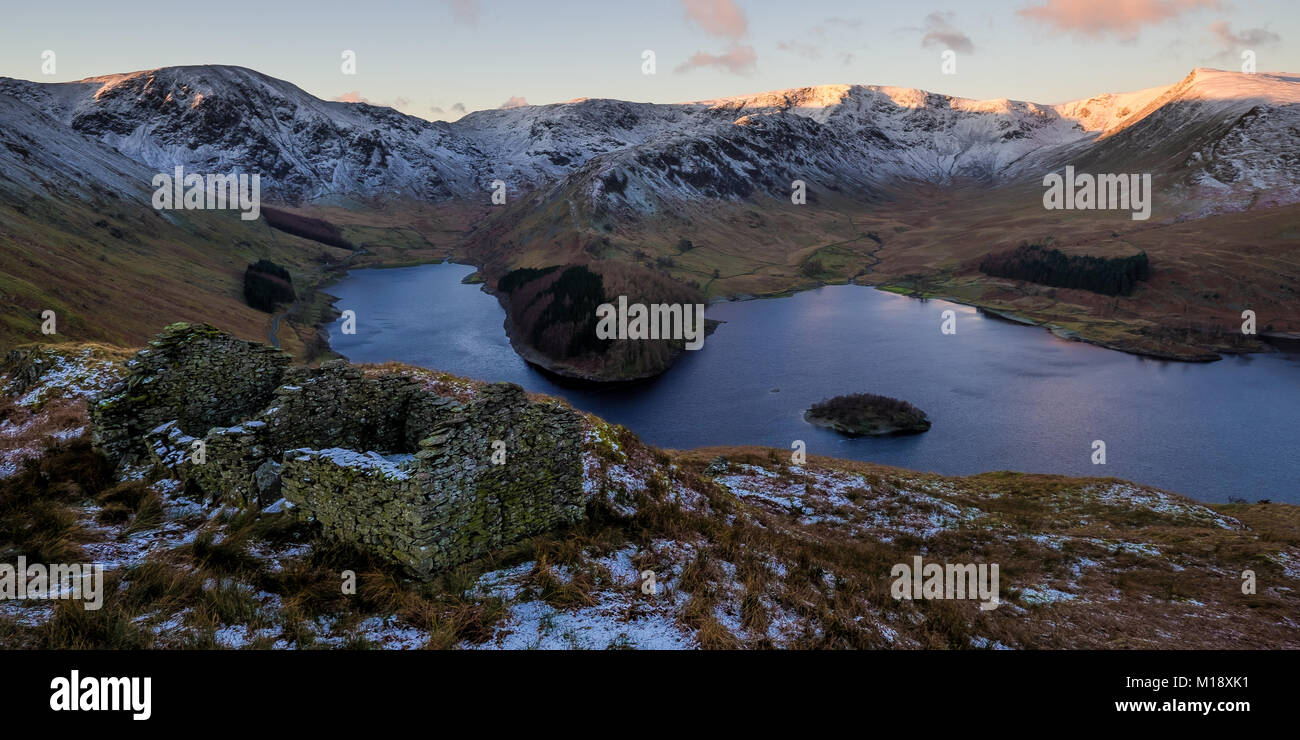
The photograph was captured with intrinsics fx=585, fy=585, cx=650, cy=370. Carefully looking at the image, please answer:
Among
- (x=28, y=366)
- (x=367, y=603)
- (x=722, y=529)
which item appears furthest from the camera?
(x=28, y=366)

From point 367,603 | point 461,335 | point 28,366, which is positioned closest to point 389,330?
point 461,335

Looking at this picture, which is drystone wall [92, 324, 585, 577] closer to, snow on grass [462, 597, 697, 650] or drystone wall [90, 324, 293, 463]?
drystone wall [90, 324, 293, 463]

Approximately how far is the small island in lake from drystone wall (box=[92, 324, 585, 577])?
77586mm

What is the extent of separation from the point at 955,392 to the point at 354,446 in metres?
105

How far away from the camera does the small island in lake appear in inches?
3386

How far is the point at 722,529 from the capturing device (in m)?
18.6

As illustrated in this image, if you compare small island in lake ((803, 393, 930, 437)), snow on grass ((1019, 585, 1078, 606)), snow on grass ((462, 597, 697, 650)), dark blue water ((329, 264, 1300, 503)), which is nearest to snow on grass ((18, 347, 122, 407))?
snow on grass ((462, 597, 697, 650))

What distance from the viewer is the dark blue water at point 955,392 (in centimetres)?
7656

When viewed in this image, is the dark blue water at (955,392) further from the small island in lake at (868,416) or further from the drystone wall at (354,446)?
the drystone wall at (354,446)

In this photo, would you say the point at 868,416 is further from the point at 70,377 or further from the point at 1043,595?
the point at 70,377

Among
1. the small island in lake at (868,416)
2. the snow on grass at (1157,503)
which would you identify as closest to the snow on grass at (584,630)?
the snow on grass at (1157,503)

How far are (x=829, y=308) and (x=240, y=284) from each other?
155 metres
